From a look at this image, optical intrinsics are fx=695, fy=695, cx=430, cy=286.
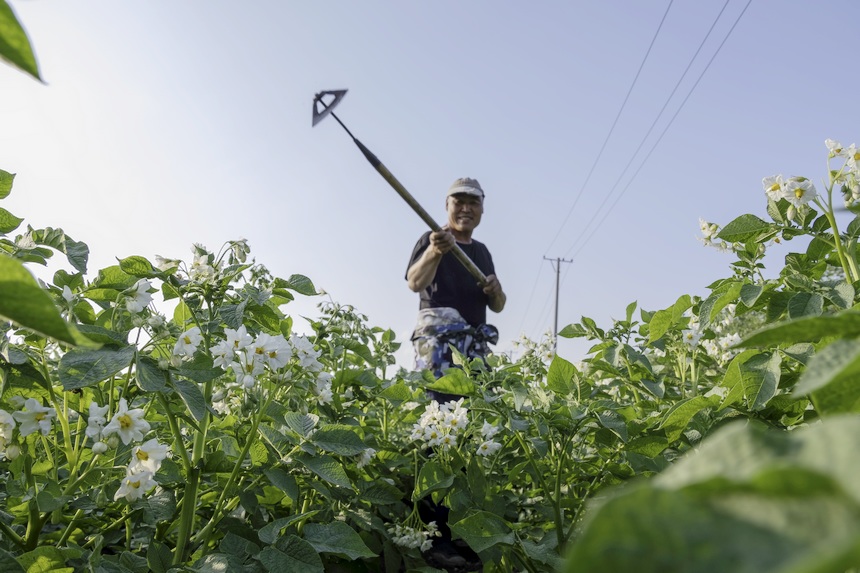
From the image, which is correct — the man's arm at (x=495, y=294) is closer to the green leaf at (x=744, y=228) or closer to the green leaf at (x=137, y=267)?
the green leaf at (x=744, y=228)

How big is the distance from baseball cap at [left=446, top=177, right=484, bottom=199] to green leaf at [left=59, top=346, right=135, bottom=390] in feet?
14.8

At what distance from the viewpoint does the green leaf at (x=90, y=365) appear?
128cm

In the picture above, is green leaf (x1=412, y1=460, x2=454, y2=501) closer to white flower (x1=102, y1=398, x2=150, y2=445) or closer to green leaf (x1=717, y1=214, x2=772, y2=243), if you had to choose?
white flower (x1=102, y1=398, x2=150, y2=445)

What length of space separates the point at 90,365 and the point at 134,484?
0.35m

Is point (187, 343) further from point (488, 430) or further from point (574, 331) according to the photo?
point (574, 331)

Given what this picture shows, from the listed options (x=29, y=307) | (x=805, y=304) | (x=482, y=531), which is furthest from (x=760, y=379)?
(x=29, y=307)

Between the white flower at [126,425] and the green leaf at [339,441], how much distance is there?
0.41 meters

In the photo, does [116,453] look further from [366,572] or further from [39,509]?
[366,572]

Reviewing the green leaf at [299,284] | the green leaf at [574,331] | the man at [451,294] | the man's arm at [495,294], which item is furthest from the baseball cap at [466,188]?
the green leaf at [299,284]

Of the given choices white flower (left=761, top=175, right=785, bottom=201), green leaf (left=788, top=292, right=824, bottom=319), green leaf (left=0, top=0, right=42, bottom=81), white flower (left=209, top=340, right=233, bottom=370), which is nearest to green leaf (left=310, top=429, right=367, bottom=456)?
white flower (left=209, top=340, right=233, bottom=370)

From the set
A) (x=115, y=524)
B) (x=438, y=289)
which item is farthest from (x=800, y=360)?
(x=438, y=289)

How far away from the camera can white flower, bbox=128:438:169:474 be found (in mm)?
1550

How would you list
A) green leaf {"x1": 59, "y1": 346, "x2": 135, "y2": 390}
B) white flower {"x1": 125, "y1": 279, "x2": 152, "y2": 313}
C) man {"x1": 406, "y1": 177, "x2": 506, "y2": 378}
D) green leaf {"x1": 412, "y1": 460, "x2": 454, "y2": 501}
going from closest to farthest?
green leaf {"x1": 59, "y1": 346, "x2": 135, "y2": 390} < white flower {"x1": 125, "y1": 279, "x2": 152, "y2": 313} < green leaf {"x1": 412, "y1": 460, "x2": 454, "y2": 501} < man {"x1": 406, "y1": 177, "x2": 506, "y2": 378}

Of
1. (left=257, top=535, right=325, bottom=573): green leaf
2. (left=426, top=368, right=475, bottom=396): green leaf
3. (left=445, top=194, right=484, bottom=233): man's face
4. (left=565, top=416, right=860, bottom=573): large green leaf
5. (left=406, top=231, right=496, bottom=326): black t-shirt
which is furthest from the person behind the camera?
(left=445, top=194, right=484, bottom=233): man's face
